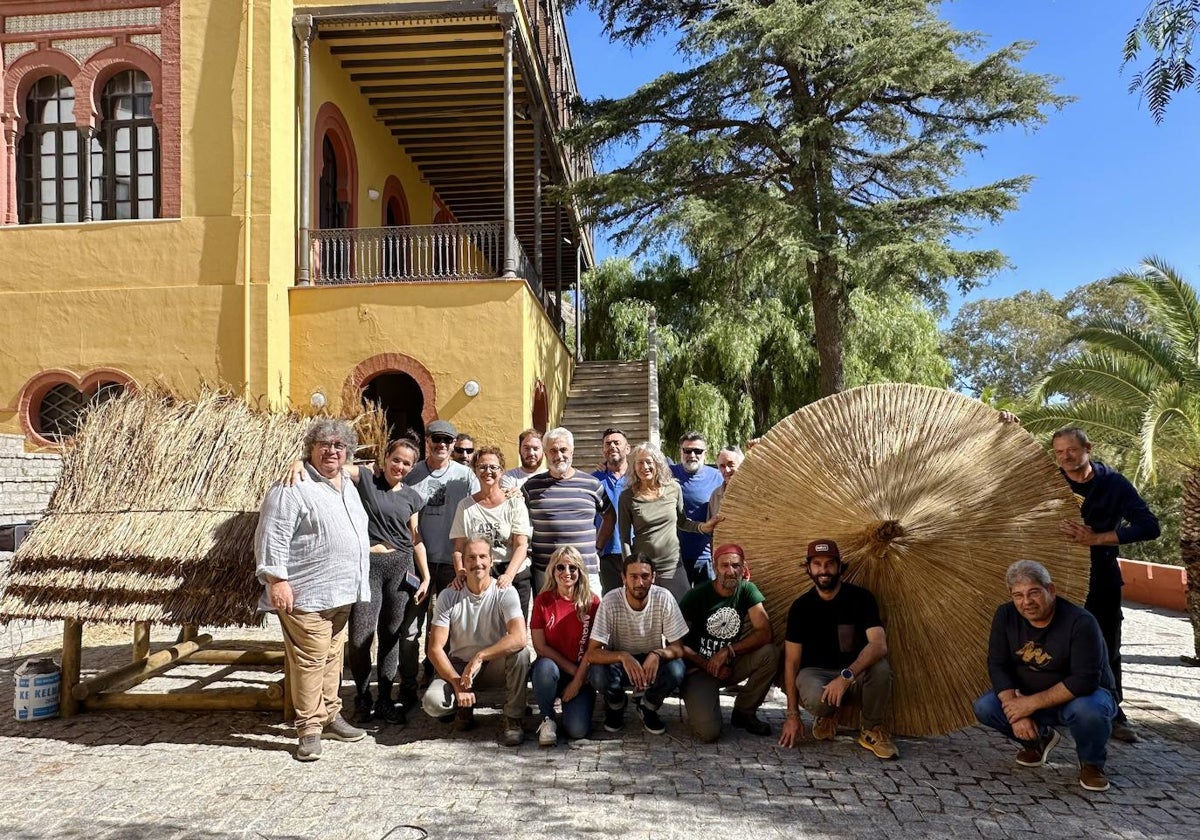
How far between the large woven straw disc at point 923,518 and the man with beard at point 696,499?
1093mm

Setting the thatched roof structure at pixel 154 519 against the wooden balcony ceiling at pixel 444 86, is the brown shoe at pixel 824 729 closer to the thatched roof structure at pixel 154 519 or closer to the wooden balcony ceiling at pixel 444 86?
the thatched roof structure at pixel 154 519

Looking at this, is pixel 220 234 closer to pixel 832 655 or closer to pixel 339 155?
pixel 339 155

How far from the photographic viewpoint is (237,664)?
636 centimetres

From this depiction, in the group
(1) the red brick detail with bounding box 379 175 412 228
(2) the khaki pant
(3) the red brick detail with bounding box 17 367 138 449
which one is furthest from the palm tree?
(3) the red brick detail with bounding box 17 367 138 449

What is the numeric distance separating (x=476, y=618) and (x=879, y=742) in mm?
2140

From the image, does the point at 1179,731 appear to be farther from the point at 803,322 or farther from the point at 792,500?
the point at 803,322

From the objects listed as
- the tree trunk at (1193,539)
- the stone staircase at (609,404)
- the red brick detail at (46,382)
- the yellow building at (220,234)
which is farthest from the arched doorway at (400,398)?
the tree trunk at (1193,539)

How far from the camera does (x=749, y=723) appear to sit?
196 inches

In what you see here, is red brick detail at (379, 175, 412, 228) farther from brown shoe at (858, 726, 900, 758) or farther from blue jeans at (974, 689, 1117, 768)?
blue jeans at (974, 689, 1117, 768)

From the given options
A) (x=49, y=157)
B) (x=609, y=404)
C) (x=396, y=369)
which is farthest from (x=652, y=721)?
(x=609, y=404)

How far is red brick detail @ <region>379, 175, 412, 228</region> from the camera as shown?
52.1ft

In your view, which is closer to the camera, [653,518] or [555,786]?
[555,786]

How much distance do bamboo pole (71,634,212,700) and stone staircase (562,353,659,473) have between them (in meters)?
7.85

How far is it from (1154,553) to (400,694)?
11.4 metres
